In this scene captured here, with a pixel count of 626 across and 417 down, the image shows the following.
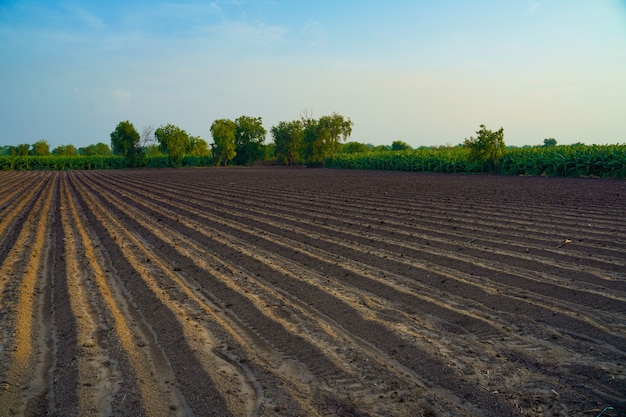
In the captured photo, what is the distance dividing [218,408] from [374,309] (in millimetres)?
2553

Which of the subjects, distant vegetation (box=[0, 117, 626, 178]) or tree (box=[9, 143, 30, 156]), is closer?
distant vegetation (box=[0, 117, 626, 178])

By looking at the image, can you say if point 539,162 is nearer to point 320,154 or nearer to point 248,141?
point 320,154

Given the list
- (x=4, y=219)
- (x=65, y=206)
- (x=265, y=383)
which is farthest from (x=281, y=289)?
(x=65, y=206)

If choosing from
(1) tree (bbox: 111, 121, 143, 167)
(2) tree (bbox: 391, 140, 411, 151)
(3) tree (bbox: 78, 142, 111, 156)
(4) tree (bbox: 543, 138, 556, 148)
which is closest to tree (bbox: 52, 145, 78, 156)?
(3) tree (bbox: 78, 142, 111, 156)

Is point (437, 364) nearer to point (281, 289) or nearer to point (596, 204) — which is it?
point (281, 289)

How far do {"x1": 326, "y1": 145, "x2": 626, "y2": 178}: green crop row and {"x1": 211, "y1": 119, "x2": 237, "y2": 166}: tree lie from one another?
36172mm

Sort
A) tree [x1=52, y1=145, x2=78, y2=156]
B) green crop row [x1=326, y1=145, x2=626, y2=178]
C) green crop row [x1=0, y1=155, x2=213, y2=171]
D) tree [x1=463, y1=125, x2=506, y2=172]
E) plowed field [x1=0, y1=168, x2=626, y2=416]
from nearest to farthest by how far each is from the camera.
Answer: plowed field [x1=0, y1=168, x2=626, y2=416]
green crop row [x1=326, y1=145, x2=626, y2=178]
tree [x1=463, y1=125, x2=506, y2=172]
green crop row [x1=0, y1=155, x2=213, y2=171]
tree [x1=52, y1=145, x2=78, y2=156]

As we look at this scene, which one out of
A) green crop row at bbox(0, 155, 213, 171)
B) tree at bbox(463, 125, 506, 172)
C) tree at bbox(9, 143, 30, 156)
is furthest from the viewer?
tree at bbox(9, 143, 30, 156)

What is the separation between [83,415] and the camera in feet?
10.6

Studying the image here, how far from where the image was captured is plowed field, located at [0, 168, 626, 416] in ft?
11.6

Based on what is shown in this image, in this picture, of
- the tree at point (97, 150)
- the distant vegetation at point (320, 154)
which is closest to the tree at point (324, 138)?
the distant vegetation at point (320, 154)

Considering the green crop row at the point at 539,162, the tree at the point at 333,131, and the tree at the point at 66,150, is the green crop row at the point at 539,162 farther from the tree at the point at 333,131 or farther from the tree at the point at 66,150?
the tree at the point at 66,150

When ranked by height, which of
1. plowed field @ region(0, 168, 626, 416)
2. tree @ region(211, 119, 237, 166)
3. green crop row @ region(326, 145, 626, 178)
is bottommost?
plowed field @ region(0, 168, 626, 416)

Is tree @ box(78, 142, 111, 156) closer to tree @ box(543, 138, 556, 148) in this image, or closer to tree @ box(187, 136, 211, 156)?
tree @ box(187, 136, 211, 156)
